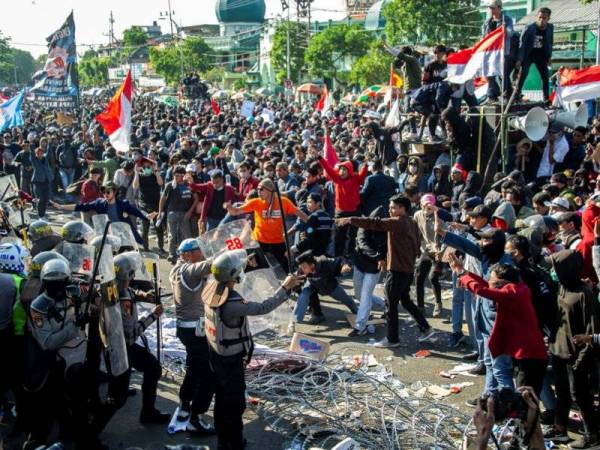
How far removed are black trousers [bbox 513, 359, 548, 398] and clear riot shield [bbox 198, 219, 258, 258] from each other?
Result: 12.2 ft

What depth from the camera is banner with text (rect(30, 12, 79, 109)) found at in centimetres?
2269

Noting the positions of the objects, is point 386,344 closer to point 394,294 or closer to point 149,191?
point 394,294

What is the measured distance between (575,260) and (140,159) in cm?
936

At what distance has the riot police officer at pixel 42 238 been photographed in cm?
747

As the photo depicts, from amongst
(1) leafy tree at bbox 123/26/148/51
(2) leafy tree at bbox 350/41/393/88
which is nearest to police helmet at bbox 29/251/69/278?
(2) leafy tree at bbox 350/41/393/88

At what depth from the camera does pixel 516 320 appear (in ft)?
19.3

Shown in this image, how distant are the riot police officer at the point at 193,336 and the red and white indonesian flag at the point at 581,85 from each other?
7.49m

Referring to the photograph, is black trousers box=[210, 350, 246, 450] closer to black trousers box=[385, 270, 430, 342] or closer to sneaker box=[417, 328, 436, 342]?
black trousers box=[385, 270, 430, 342]

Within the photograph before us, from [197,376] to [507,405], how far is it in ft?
9.46

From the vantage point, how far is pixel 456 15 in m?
39.3

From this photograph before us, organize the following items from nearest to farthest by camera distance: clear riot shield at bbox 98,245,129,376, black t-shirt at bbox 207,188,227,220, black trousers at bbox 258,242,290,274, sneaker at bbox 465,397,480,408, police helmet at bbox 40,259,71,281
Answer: police helmet at bbox 40,259,71,281, clear riot shield at bbox 98,245,129,376, sneaker at bbox 465,397,480,408, black trousers at bbox 258,242,290,274, black t-shirt at bbox 207,188,227,220

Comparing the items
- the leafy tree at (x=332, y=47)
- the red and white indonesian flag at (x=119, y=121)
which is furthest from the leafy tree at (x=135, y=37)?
the red and white indonesian flag at (x=119, y=121)

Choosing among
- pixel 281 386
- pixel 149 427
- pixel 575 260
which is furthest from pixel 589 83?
pixel 149 427

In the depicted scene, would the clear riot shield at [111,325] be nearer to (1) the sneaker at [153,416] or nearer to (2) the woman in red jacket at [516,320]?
(1) the sneaker at [153,416]
